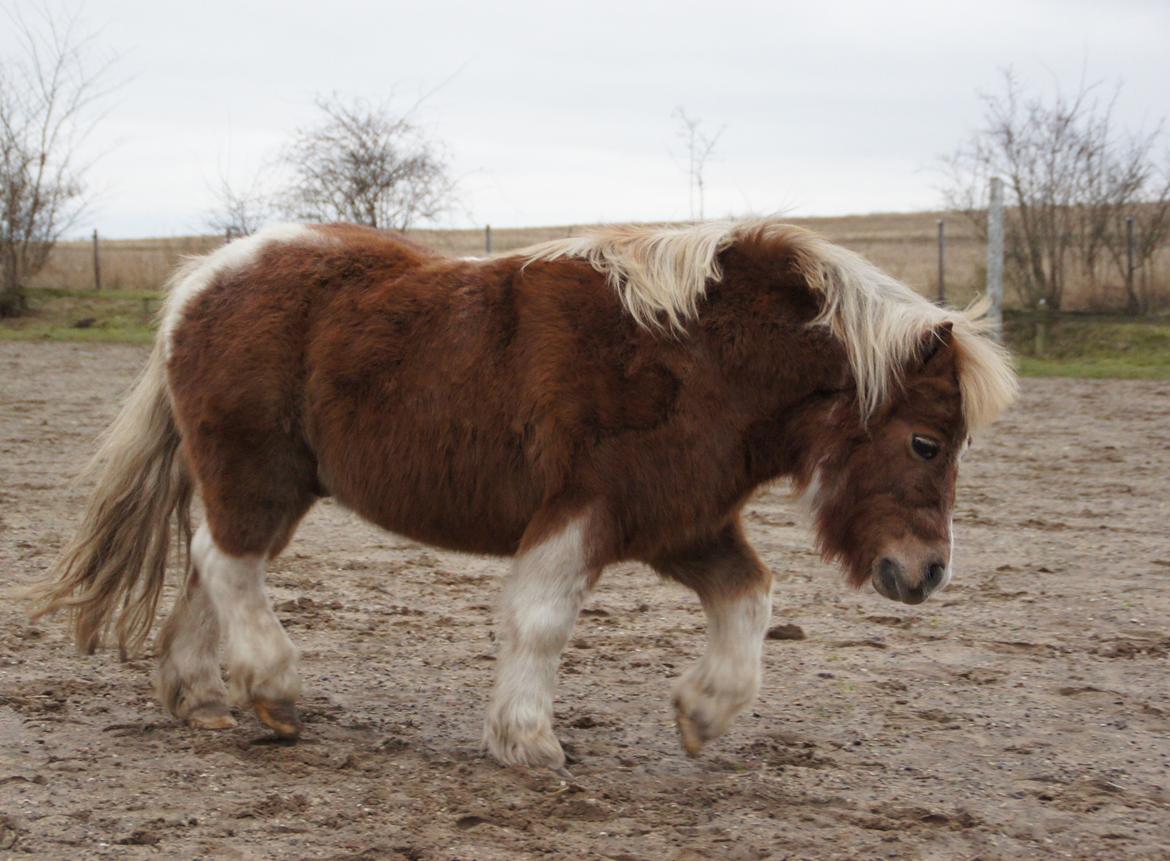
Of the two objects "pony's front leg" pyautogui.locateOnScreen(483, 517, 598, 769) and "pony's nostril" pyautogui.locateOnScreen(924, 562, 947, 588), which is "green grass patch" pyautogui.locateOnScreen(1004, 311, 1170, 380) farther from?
"pony's front leg" pyautogui.locateOnScreen(483, 517, 598, 769)

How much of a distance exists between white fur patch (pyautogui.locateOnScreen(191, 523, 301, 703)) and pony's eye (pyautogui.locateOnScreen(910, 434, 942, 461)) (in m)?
1.93

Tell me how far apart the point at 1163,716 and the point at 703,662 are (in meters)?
1.58

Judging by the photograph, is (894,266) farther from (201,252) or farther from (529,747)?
(529,747)

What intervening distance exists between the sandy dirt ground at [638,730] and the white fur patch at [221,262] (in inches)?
50.6

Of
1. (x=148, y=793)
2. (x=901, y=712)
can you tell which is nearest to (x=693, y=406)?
(x=901, y=712)

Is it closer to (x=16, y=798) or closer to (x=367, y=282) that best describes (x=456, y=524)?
(x=367, y=282)

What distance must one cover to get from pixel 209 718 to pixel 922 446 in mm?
2364

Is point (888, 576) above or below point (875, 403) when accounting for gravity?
below

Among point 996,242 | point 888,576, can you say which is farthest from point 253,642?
point 996,242

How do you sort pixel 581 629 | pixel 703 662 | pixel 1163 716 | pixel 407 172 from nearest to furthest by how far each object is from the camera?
pixel 703 662, pixel 1163 716, pixel 581 629, pixel 407 172

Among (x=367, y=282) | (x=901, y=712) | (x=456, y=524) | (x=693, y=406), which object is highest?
(x=367, y=282)

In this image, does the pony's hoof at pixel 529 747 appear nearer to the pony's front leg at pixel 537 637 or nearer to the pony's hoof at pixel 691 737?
the pony's front leg at pixel 537 637

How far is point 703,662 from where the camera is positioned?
4000 mm

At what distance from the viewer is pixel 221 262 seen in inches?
171
